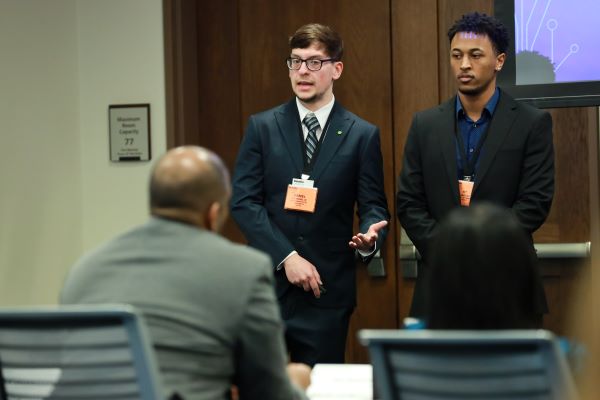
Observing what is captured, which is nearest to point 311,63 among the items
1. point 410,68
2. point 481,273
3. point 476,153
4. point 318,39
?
point 318,39

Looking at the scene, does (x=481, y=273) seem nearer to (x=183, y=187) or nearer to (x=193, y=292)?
(x=193, y=292)

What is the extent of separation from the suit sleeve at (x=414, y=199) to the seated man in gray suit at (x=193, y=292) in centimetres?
155

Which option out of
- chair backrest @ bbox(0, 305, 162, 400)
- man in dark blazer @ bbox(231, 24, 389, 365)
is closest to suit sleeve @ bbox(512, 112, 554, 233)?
man in dark blazer @ bbox(231, 24, 389, 365)

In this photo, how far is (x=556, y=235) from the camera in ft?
14.9

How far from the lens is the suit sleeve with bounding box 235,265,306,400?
2070 millimetres

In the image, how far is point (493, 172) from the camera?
3617 millimetres

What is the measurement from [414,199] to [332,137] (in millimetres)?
448

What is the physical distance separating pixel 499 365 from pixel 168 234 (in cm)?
81

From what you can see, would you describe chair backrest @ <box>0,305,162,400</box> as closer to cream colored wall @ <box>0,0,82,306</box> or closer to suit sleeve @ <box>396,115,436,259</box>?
suit sleeve @ <box>396,115,436,259</box>

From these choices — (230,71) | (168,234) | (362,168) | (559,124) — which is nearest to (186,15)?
(230,71)

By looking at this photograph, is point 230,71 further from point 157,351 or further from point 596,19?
point 157,351

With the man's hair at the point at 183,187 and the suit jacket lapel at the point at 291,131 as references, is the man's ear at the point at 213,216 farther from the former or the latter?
the suit jacket lapel at the point at 291,131

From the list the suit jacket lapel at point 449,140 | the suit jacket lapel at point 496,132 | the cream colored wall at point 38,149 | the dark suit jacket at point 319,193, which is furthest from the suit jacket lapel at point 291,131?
the cream colored wall at point 38,149

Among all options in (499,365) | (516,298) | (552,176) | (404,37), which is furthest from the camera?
(404,37)
